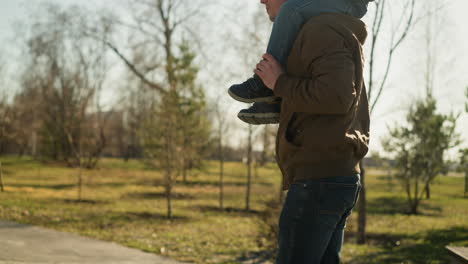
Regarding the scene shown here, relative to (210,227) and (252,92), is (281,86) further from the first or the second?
(210,227)

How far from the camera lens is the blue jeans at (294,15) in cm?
185

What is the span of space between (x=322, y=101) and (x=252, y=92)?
0.41 meters

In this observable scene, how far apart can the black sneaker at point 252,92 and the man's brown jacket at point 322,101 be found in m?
0.15

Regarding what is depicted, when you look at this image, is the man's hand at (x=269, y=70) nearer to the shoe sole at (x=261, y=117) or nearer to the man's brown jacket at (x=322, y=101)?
the man's brown jacket at (x=322, y=101)

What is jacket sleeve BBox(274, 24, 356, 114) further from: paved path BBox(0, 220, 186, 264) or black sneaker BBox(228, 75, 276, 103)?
paved path BBox(0, 220, 186, 264)

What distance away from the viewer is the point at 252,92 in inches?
78.0

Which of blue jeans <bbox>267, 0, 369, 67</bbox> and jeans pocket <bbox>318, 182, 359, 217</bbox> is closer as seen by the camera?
jeans pocket <bbox>318, 182, 359, 217</bbox>

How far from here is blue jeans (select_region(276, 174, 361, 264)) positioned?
1697mm

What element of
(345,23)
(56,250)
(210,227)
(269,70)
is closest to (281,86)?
(269,70)

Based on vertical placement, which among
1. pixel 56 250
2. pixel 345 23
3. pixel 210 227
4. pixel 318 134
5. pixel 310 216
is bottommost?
pixel 210 227

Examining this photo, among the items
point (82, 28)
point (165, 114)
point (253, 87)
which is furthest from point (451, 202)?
point (253, 87)

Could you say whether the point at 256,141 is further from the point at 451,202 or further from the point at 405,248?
the point at 451,202

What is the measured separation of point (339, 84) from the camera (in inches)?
66.1

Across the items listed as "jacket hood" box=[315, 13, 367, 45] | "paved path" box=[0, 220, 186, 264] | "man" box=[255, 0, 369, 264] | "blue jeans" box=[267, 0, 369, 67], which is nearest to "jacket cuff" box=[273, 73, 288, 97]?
"man" box=[255, 0, 369, 264]
